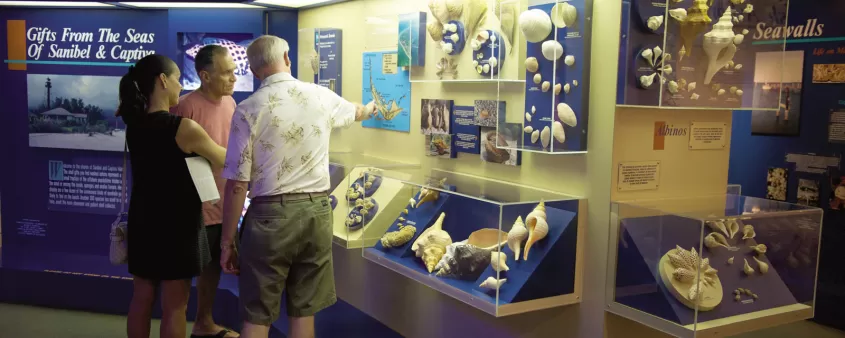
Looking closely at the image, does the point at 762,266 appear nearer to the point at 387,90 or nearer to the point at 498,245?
the point at 498,245

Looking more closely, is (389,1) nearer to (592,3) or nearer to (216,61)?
(216,61)

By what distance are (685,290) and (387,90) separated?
7.50 feet

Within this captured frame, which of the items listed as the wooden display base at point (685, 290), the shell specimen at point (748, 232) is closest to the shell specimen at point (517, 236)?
the wooden display base at point (685, 290)

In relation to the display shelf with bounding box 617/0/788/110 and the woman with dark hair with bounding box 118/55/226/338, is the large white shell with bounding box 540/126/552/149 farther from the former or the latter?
the woman with dark hair with bounding box 118/55/226/338

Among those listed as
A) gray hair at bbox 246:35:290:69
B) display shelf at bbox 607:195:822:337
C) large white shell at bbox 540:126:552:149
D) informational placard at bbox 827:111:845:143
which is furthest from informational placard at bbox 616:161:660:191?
informational placard at bbox 827:111:845:143

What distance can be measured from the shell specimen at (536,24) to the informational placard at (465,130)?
73 centimetres

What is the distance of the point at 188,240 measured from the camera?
349cm

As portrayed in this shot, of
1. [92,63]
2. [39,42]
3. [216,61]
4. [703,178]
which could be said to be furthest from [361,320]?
[39,42]

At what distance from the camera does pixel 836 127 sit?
213 inches

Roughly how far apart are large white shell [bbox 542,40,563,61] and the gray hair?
1066 mm

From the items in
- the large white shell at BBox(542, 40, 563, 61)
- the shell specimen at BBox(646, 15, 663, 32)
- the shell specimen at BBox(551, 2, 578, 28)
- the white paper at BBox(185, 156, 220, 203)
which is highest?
the shell specimen at BBox(551, 2, 578, 28)

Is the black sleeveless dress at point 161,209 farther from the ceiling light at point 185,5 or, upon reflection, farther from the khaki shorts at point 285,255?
the ceiling light at point 185,5

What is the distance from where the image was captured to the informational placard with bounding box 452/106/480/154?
3791 millimetres

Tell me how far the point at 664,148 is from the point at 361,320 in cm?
222
